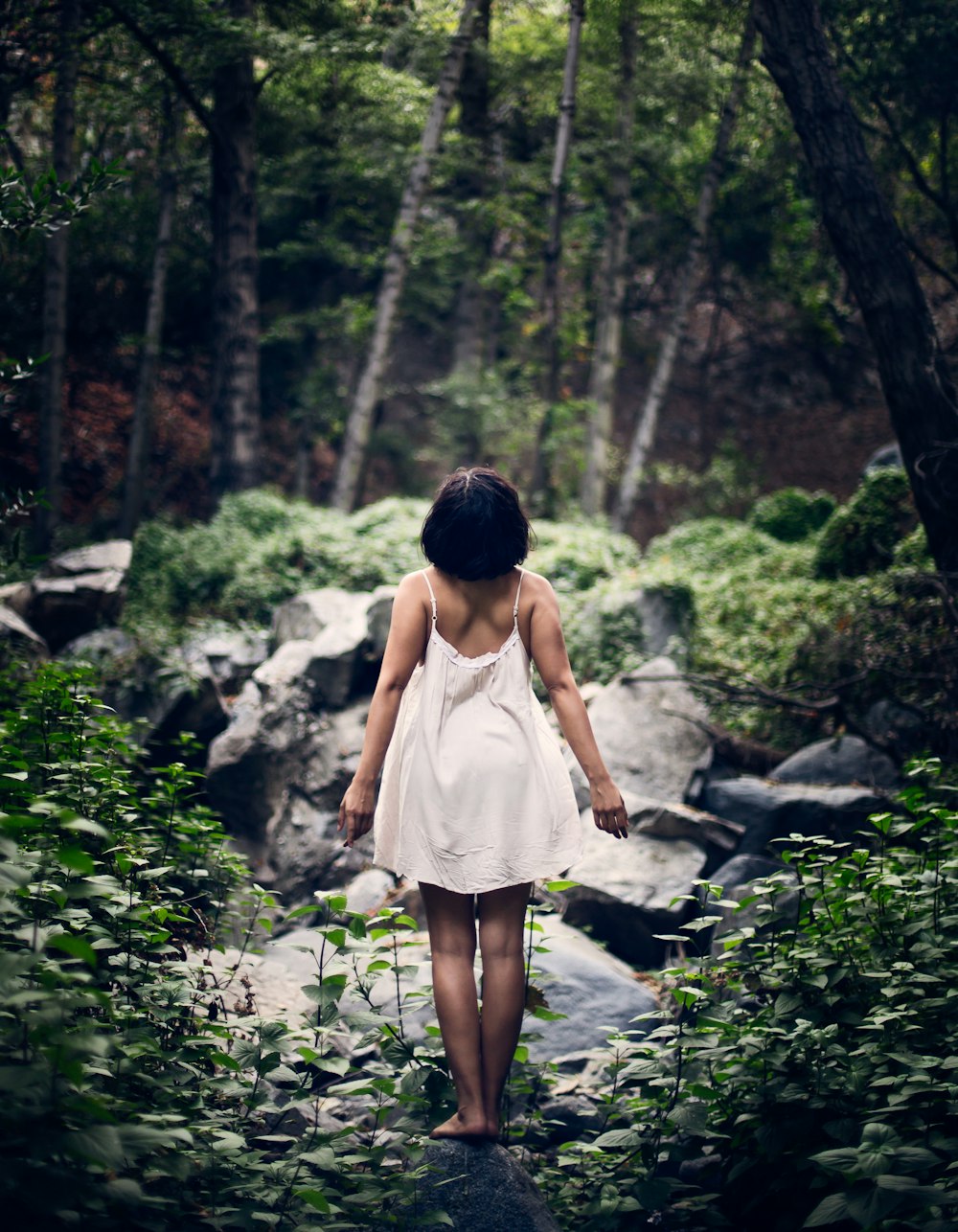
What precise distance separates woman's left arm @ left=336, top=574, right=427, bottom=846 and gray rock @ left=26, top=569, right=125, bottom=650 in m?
5.37

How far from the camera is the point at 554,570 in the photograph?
907cm

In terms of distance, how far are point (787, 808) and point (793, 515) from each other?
9162 millimetres

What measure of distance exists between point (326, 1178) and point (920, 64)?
8.81 meters

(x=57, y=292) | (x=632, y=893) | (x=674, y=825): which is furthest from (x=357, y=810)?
(x=57, y=292)

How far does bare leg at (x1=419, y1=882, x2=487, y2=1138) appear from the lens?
9.91ft

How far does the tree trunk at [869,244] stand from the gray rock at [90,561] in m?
6.01

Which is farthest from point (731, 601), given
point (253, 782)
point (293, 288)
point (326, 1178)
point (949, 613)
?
point (293, 288)

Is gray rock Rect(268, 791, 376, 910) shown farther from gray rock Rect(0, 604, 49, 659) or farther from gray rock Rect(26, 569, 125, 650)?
gray rock Rect(26, 569, 125, 650)

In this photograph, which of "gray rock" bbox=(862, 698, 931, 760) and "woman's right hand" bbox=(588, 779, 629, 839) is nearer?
"woman's right hand" bbox=(588, 779, 629, 839)

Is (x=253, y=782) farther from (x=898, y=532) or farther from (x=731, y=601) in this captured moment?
(x=898, y=532)

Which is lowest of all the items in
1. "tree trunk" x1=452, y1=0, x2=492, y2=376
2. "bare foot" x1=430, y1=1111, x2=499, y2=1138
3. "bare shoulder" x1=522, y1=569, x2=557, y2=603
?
"bare foot" x1=430, y1=1111, x2=499, y2=1138

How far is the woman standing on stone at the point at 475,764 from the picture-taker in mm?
3141

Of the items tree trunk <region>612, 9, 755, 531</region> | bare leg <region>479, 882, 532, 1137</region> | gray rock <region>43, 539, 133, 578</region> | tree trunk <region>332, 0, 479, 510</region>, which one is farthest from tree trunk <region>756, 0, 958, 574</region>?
tree trunk <region>612, 9, 755, 531</region>

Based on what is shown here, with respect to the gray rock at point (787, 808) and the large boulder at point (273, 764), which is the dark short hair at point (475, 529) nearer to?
the gray rock at point (787, 808)
